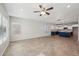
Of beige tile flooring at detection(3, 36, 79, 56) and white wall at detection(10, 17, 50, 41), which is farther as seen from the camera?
white wall at detection(10, 17, 50, 41)

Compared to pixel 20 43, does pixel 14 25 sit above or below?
above

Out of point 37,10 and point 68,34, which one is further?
point 68,34

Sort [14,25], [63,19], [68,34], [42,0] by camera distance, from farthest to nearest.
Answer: [68,34] < [63,19] < [14,25] < [42,0]

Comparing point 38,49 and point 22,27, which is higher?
point 22,27

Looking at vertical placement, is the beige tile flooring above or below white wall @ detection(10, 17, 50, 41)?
below

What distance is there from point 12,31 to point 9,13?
101 centimetres

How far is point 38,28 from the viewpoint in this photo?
5.75 m

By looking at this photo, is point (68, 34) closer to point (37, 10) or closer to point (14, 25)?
point (37, 10)

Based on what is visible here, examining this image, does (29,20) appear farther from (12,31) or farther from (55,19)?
(55,19)

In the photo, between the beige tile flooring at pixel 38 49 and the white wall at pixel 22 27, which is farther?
the white wall at pixel 22 27

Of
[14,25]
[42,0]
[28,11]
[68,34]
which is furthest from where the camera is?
[68,34]

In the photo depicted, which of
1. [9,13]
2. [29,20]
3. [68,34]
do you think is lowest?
[68,34]

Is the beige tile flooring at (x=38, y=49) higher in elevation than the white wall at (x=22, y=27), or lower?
lower

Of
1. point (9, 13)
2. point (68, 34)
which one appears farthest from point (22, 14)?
point (68, 34)
